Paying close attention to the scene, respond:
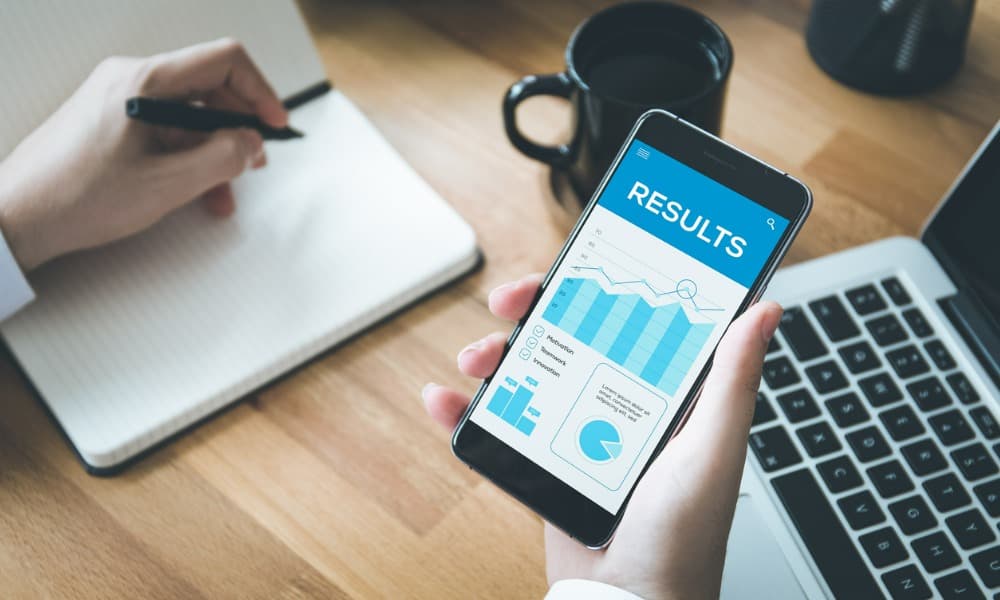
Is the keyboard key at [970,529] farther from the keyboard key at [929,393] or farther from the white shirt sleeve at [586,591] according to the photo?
the white shirt sleeve at [586,591]

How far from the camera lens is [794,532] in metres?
0.45

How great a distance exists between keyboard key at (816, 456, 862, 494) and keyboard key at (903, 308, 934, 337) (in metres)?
0.10

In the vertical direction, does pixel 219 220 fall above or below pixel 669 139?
below

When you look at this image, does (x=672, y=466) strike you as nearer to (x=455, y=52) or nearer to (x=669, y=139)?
(x=669, y=139)

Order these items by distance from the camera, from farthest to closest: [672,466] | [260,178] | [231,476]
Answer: [260,178]
[231,476]
[672,466]

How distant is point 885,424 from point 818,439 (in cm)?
4

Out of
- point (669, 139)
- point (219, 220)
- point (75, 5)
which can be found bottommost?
point (219, 220)

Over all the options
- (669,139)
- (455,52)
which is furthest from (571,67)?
(455,52)

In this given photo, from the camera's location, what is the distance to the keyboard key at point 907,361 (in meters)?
0.49

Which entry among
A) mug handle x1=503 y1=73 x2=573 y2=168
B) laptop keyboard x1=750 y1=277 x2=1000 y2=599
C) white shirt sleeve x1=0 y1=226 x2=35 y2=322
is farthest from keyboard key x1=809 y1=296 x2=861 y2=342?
white shirt sleeve x1=0 y1=226 x2=35 y2=322

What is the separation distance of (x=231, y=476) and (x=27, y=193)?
249mm

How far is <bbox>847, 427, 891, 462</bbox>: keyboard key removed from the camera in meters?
0.46

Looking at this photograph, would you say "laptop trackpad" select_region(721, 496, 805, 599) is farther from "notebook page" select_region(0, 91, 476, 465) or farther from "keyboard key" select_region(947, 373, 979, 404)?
"notebook page" select_region(0, 91, 476, 465)

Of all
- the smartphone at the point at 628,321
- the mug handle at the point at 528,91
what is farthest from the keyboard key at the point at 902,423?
the mug handle at the point at 528,91
